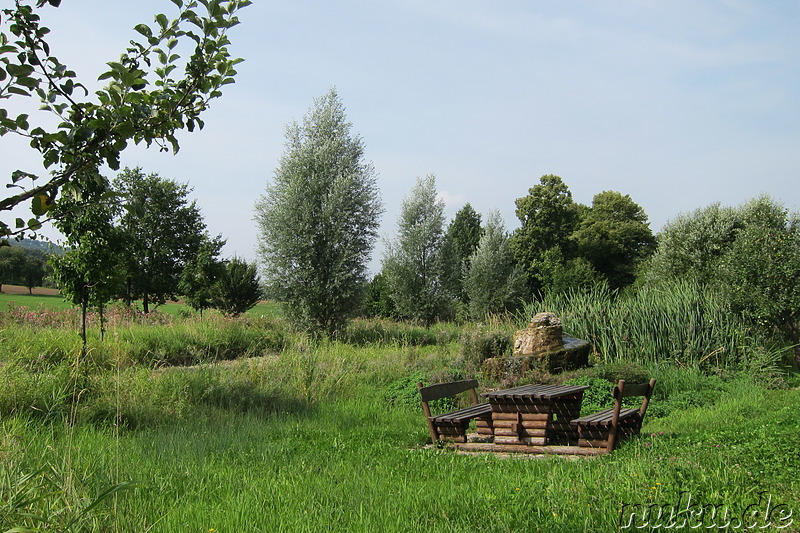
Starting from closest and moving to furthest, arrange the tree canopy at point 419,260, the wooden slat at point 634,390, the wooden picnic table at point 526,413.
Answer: the wooden slat at point 634,390 → the wooden picnic table at point 526,413 → the tree canopy at point 419,260

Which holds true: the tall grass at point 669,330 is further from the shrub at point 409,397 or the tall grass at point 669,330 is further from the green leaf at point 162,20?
the green leaf at point 162,20

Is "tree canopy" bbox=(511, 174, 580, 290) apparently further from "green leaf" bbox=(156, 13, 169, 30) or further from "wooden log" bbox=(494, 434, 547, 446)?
"green leaf" bbox=(156, 13, 169, 30)

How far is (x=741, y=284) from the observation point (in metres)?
12.9

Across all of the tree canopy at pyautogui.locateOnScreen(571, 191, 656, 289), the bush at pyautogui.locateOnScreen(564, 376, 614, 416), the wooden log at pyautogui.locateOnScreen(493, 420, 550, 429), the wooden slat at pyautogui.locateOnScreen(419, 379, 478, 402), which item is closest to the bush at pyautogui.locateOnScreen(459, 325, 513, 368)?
the bush at pyautogui.locateOnScreen(564, 376, 614, 416)

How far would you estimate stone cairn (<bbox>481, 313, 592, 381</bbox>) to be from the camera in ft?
36.2

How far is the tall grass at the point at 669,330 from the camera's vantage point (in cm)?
1203

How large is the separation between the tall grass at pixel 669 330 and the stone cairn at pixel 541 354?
966mm

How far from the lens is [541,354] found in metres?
11.2

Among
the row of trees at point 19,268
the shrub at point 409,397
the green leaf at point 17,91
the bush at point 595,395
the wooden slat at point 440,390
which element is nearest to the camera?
the green leaf at point 17,91

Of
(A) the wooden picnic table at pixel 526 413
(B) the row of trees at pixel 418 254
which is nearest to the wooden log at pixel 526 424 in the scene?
(A) the wooden picnic table at pixel 526 413

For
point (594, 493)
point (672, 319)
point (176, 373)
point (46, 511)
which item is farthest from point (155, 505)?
point (672, 319)

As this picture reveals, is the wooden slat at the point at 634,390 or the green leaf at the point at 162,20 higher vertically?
the green leaf at the point at 162,20

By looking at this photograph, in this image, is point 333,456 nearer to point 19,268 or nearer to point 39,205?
point 39,205

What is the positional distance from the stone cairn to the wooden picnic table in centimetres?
386
